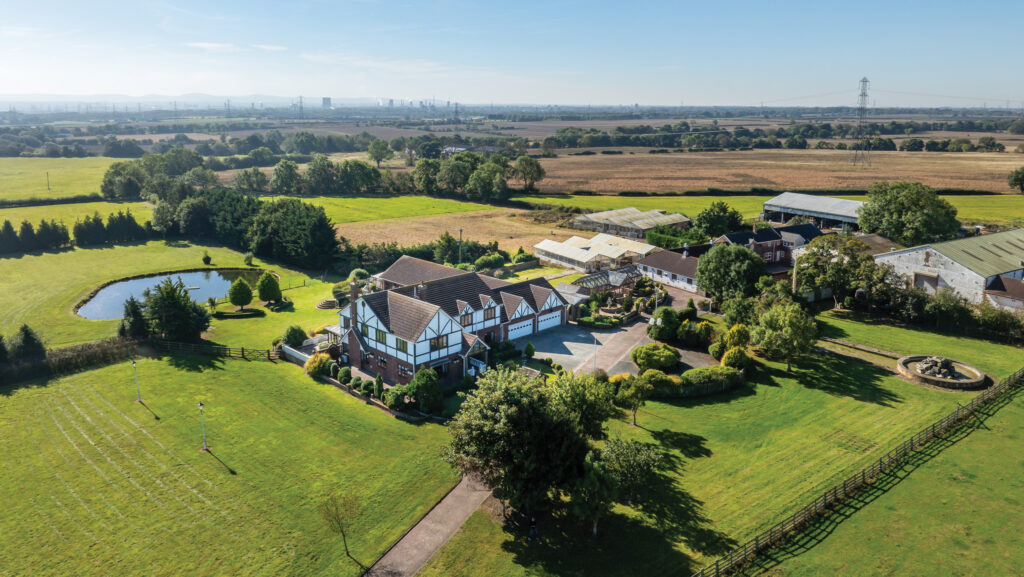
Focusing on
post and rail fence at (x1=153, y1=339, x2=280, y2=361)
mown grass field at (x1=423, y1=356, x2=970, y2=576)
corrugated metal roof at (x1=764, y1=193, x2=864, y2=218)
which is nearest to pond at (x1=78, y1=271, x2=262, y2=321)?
post and rail fence at (x1=153, y1=339, x2=280, y2=361)

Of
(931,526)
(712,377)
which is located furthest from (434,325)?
(931,526)

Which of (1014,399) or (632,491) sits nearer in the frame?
(632,491)

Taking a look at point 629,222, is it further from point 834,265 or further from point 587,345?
point 587,345

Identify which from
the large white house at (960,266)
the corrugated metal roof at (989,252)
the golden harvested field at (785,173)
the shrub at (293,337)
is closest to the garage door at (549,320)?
the shrub at (293,337)

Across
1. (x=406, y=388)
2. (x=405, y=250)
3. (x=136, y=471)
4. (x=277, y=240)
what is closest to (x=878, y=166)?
(x=405, y=250)

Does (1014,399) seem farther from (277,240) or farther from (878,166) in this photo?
(878,166)

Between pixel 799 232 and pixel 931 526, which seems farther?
pixel 799 232

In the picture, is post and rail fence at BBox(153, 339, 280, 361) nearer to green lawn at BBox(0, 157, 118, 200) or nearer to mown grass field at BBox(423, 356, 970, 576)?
mown grass field at BBox(423, 356, 970, 576)
